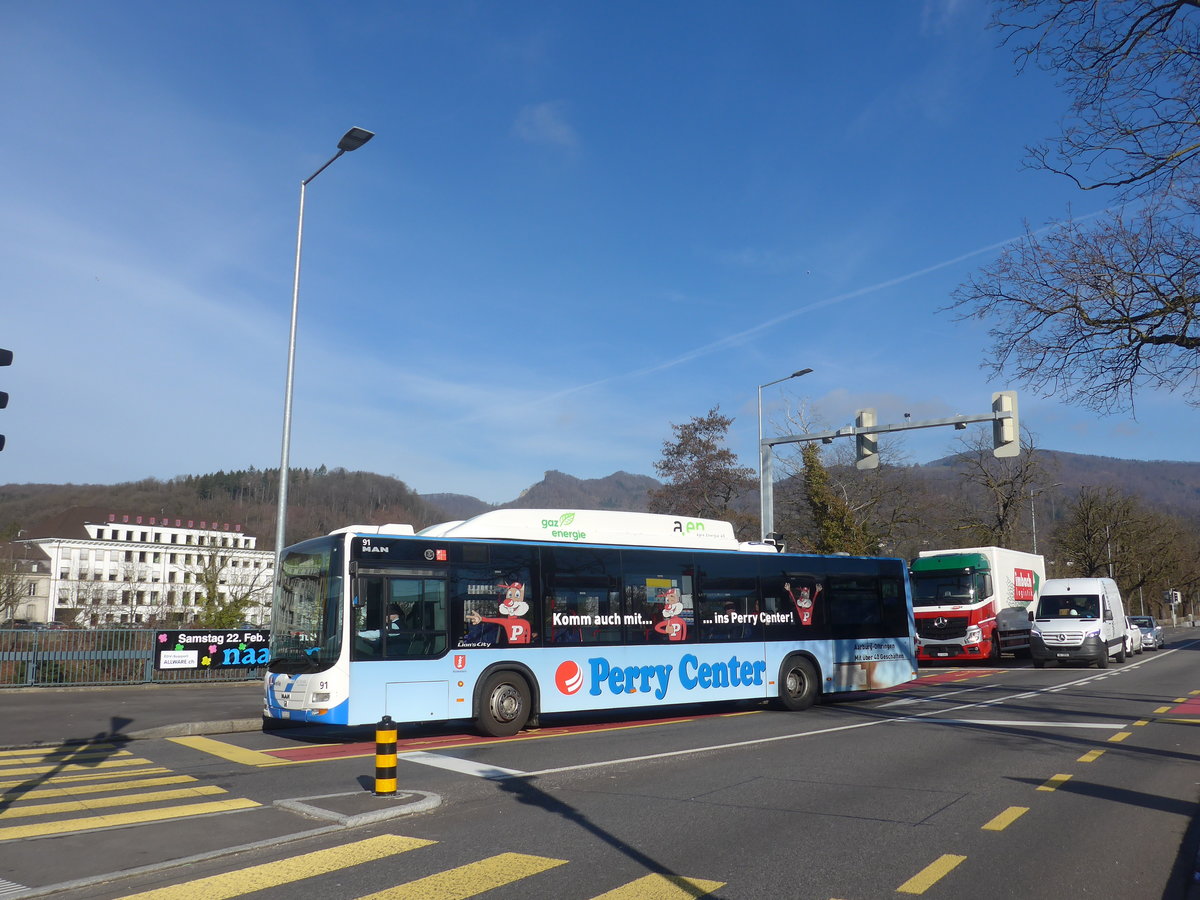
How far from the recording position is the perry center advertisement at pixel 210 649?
22828mm

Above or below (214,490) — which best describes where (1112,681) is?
below

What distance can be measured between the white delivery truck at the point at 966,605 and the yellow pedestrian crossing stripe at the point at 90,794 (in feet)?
82.0

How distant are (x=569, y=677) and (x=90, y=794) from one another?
22.9 feet

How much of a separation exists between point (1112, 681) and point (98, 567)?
97336 millimetres

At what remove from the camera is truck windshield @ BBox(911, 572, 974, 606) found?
30.8 m

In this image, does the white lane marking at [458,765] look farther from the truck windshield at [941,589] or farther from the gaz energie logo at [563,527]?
the truck windshield at [941,589]

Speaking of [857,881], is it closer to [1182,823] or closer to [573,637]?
[1182,823]

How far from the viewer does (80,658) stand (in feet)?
71.3

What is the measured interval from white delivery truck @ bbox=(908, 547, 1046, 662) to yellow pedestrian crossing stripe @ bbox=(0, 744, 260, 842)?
2501 cm

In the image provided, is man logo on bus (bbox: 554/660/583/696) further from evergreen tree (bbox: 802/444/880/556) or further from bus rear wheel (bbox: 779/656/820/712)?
evergreen tree (bbox: 802/444/880/556)

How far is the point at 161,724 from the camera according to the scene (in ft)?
49.0

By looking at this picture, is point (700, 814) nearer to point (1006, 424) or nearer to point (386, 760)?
point (386, 760)

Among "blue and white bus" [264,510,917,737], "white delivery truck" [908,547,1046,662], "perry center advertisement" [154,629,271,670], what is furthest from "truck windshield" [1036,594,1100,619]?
"perry center advertisement" [154,629,271,670]

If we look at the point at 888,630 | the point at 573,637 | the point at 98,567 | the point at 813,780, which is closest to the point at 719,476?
the point at 888,630
